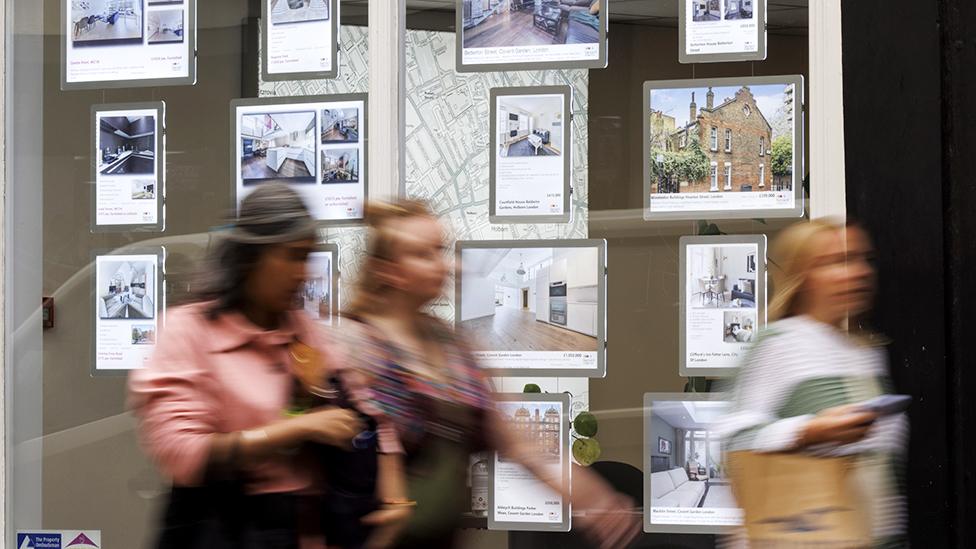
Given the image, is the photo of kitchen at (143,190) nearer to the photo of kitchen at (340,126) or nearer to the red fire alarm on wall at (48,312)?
the red fire alarm on wall at (48,312)

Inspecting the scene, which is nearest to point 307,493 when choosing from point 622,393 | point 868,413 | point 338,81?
point 868,413

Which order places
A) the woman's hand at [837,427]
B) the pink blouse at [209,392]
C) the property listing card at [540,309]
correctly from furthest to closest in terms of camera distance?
the property listing card at [540,309]
the woman's hand at [837,427]
the pink blouse at [209,392]

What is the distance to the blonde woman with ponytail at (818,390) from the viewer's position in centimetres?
329

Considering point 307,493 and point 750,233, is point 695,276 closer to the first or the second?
point 750,233

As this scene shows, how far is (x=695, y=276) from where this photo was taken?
5.04m

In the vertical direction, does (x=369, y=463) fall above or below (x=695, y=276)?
below

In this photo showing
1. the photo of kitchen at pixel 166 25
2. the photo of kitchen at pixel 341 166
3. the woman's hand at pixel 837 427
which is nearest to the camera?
the woman's hand at pixel 837 427

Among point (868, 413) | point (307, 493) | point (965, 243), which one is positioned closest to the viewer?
point (307, 493)

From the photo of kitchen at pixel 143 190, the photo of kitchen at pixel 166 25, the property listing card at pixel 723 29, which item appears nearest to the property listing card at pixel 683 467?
the property listing card at pixel 723 29

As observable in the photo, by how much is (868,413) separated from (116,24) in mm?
3662

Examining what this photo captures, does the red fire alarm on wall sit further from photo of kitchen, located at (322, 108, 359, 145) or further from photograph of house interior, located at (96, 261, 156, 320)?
photo of kitchen, located at (322, 108, 359, 145)

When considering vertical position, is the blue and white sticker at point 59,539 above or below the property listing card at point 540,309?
below

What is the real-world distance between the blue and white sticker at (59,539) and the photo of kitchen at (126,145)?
1565 mm

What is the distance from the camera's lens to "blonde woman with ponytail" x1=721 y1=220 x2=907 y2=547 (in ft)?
10.8
